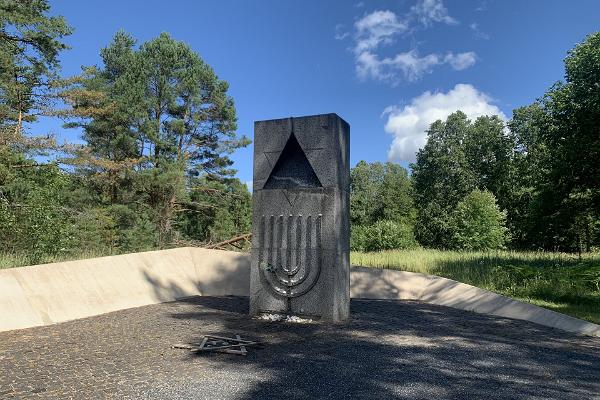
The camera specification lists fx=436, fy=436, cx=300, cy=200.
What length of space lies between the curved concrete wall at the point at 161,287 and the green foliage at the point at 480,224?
24.2 meters

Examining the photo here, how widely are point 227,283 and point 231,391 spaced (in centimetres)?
697

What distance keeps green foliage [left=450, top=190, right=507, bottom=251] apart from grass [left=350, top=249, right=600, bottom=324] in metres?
18.7

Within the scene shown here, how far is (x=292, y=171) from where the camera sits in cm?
768

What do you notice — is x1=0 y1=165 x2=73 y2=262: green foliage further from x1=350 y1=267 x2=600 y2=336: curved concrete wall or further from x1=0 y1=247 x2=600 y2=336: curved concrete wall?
x1=350 y1=267 x2=600 y2=336: curved concrete wall

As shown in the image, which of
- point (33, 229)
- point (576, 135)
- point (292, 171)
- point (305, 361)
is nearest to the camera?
point (305, 361)

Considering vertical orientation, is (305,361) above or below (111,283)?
below

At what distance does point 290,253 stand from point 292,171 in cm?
144

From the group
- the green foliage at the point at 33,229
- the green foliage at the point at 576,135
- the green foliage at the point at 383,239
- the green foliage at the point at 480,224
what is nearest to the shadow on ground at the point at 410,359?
the green foliage at the point at 33,229

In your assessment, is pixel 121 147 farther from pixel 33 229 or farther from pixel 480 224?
pixel 480 224

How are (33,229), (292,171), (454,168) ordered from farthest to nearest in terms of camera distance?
(454,168), (33,229), (292,171)

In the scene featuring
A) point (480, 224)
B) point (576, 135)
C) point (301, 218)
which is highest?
point (576, 135)

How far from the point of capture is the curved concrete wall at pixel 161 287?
7.00 meters

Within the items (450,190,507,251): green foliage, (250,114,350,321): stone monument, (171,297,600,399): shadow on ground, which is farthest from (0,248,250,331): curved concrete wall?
(450,190,507,251): green foliage

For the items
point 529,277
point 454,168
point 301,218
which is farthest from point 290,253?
point 454,168
